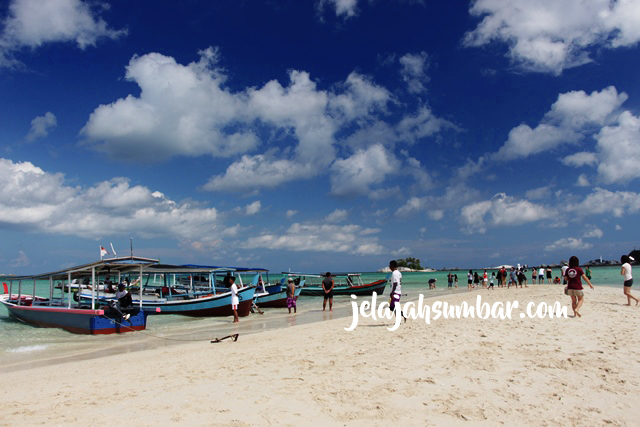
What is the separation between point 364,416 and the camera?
194 inches

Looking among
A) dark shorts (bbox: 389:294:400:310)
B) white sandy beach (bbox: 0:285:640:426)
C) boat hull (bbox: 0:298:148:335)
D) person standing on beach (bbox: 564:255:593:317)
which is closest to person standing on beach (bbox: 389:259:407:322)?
dark shorts (bbox: 389:294:400:310)

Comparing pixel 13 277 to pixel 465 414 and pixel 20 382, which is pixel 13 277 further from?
pixel 465 414

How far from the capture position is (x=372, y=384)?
6.10 meters

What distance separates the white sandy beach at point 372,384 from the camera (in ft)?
16.4

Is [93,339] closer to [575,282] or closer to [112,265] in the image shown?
[112,265]

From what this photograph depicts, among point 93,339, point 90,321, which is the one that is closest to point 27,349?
point 93,339

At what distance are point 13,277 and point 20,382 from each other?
15548 millimetres

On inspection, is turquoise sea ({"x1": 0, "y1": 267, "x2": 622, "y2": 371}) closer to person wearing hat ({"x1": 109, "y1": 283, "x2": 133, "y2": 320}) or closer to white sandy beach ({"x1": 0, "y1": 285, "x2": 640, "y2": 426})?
person wearing hat ({"x1": 109, "y1": 283, "x2": 133, "y2": 320})

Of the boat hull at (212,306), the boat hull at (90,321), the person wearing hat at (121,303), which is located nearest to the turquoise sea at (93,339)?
the boat hull at (90,321)

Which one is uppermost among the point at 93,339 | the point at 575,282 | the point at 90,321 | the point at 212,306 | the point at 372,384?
the point at 575,282

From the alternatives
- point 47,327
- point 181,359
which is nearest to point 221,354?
point 181,359

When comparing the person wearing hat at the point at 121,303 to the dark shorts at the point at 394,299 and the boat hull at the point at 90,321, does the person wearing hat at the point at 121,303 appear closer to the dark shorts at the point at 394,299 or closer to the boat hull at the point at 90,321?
the boat hull at the point at 90,321

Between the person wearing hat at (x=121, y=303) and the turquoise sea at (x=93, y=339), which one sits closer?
the turquoise sea at (x=93, y=339)

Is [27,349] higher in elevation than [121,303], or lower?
lower
